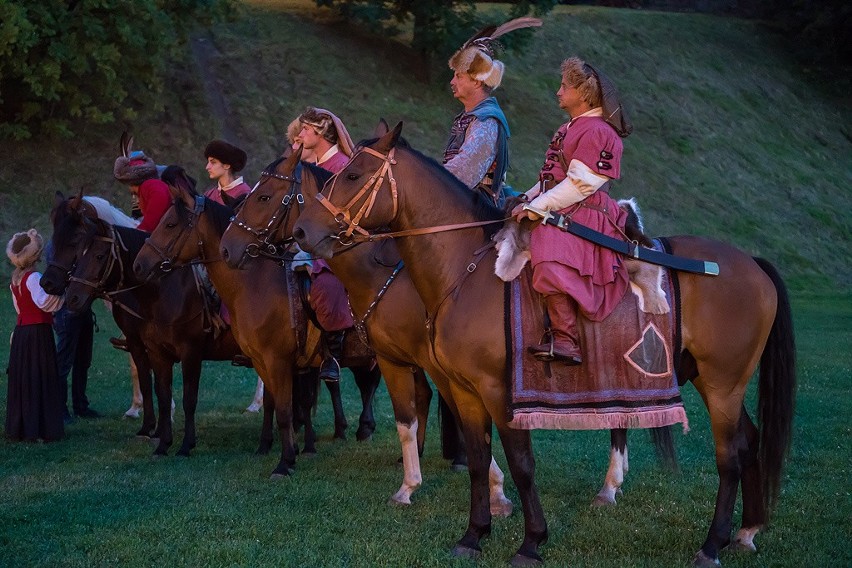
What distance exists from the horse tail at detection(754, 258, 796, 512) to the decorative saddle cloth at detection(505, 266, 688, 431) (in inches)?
35.0

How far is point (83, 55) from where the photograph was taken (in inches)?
887

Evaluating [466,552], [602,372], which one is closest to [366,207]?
[602,372]

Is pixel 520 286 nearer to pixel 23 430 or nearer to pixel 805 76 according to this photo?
pixel 23 430

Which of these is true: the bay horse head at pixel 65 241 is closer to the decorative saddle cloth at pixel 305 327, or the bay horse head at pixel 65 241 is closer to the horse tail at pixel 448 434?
the decorative saddle cloth at pixel 305 327

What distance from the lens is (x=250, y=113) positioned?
28.1 metres

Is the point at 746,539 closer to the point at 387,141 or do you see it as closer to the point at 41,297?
the point at 387,141

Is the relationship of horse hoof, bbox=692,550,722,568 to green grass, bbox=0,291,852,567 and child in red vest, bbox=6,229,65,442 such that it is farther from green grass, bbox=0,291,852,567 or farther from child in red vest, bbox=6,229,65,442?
child in red vest, bbox=6,229,65,442

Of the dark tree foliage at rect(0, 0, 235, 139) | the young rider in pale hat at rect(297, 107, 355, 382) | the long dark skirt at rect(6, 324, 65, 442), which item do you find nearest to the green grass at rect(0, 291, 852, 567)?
the long dark skirt at rect(6, 324, 65, 442)

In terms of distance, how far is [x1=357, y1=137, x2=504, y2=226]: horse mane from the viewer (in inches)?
247

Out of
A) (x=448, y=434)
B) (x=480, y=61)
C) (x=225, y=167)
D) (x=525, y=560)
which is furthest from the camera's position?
(x=225, y=167)

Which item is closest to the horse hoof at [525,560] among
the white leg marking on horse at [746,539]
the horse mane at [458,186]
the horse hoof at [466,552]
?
the horse hoof at [466,552]

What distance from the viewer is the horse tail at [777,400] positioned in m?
6.43

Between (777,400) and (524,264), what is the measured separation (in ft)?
6.71

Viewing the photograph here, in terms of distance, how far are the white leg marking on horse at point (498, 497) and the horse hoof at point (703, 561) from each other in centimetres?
170
